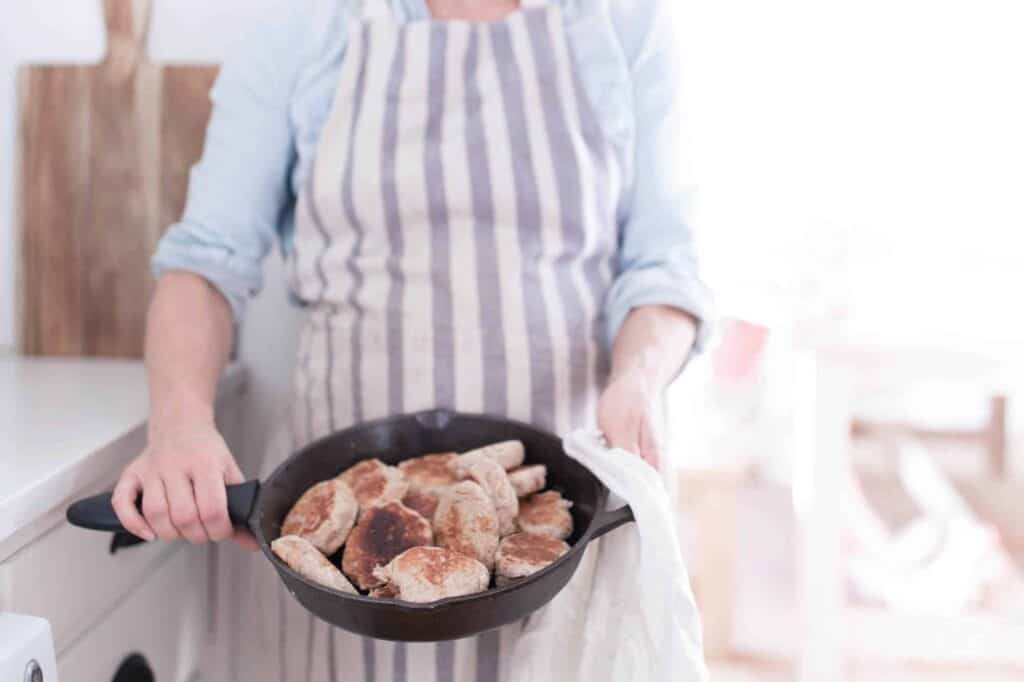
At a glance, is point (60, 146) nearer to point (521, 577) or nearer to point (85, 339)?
point (85, 339)

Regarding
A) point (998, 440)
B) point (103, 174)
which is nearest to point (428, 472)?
point (103, 174)

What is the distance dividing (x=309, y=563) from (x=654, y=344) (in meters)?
0.33

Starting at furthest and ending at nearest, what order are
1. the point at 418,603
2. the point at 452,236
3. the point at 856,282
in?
the point at 856,282 < the point at 452,236 < the point at 418,603

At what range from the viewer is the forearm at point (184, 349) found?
65cm

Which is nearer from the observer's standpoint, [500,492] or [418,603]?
[418,603]

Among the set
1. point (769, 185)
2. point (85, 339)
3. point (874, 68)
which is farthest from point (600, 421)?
point (874, 68)

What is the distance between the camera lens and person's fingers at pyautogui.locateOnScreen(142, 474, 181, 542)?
56 centimetres

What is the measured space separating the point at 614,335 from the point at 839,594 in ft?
3.10

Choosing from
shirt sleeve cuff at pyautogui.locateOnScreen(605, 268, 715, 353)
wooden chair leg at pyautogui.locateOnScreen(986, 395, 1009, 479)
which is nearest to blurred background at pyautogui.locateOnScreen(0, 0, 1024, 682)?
shirt sleeve cuff at pyautogui.locateOnScreen(605, 268, 715, 353)

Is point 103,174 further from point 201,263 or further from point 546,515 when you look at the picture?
point 546,515

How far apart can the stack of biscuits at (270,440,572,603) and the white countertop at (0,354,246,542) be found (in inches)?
7.3

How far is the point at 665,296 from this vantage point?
28.0 inches

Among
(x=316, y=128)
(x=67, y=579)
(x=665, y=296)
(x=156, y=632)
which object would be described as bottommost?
(x=156, y=632)

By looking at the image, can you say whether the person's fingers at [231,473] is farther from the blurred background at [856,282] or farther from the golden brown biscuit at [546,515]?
the blurred background at [856,282]
